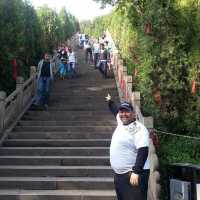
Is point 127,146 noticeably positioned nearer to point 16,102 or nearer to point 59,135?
point 59,135

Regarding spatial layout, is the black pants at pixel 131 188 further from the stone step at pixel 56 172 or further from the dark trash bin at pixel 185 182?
the stone step at pixel 56 172

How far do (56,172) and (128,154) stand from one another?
16.1ft

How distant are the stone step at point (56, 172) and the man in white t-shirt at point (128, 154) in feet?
15.1

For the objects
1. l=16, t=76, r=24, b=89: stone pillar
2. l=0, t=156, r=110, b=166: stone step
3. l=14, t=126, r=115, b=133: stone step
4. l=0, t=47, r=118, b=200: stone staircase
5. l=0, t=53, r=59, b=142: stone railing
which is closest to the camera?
l=0, t=47, r=118, b=200: stone staircase

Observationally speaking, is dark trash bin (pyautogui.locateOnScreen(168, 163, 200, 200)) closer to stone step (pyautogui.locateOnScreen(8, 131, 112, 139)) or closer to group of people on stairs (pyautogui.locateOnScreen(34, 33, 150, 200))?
group of people on stairs (pyautogui.locateOnScreen(34, 33, 150, 200))

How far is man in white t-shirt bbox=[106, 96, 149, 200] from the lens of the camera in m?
6.50

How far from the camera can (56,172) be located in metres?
11.3

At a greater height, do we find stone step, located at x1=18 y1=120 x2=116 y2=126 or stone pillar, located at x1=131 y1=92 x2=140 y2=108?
stone pillar, located at x1=131 y1=92 x2=140 y2=108

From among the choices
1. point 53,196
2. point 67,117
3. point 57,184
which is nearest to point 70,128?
point 67,117

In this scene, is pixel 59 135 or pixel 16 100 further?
pixel 16 100

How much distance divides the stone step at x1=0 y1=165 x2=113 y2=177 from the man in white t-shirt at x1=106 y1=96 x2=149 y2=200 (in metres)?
4.59

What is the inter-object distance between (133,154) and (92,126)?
Answer: 25.9ft

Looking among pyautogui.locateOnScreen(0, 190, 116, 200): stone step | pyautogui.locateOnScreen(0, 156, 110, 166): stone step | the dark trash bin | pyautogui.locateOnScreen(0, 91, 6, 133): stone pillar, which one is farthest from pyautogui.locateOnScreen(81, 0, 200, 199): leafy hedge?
pyautogui.locateOnScreen(0, 190, 116, 200): stone step

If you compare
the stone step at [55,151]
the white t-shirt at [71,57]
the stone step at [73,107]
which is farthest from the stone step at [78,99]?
the white t-shirt at [71,57]
